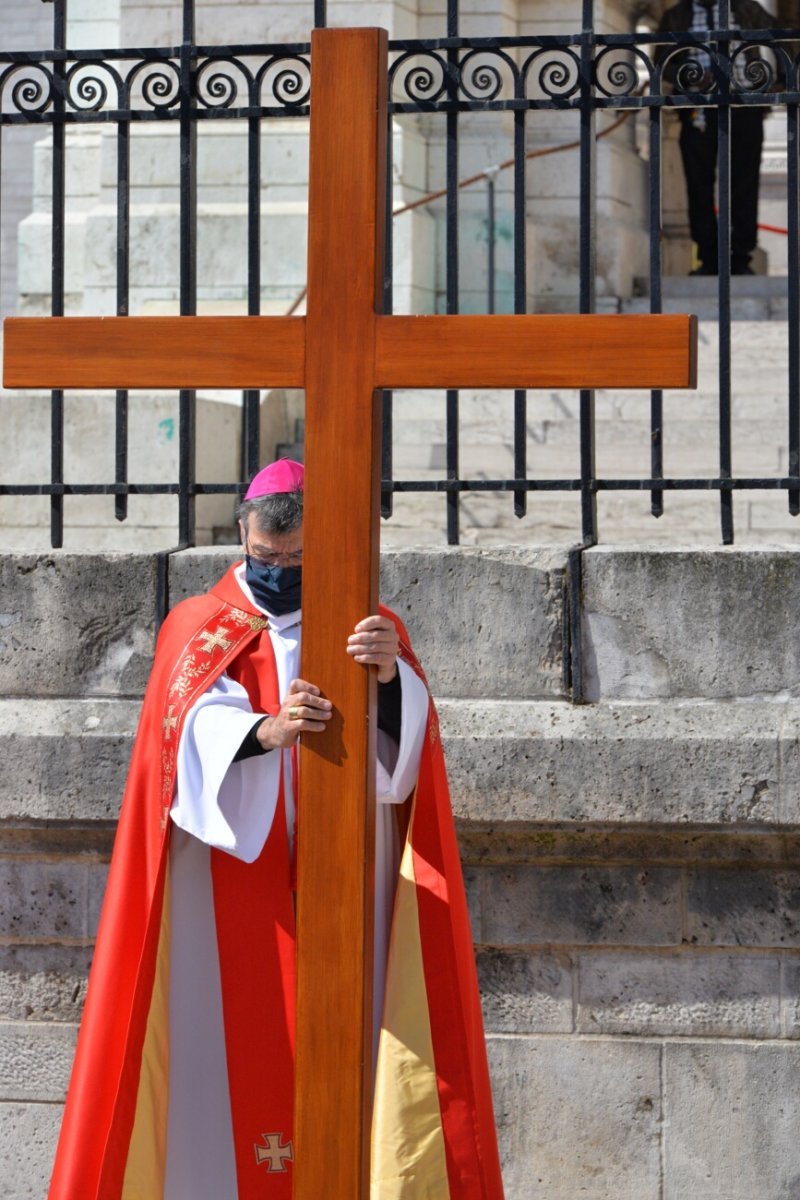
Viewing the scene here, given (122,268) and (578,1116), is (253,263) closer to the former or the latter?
(122,268)

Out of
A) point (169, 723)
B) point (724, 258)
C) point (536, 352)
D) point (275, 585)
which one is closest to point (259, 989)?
point (169, 723)

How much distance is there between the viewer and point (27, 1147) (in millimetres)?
4668

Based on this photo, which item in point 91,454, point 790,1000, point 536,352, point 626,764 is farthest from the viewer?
point 91,454

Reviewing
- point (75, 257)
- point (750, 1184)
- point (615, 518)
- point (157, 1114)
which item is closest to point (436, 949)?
point (157, 1114)

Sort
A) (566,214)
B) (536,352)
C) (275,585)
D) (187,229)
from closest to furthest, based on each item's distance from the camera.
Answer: (536,352)
(275,585)
(187,229)
(566,214)

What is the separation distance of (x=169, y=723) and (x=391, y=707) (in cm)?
48

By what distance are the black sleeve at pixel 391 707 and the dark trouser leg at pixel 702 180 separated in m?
7.15

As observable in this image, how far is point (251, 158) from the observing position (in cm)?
464

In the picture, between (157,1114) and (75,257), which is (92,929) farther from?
(75,257)

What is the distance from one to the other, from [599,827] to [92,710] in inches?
52.2

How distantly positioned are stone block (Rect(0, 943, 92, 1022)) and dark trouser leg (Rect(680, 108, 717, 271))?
675 centimetres

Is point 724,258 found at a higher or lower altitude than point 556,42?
lower

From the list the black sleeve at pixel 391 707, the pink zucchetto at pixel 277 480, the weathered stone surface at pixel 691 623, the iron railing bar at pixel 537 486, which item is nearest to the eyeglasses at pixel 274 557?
the pink zucchetto at pixel 277 480

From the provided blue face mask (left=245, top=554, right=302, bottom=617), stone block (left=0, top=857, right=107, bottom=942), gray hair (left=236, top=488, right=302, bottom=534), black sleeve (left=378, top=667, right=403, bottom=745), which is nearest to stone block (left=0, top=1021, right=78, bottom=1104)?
stone block (left=0, top=857, right=107, bottom=942)
